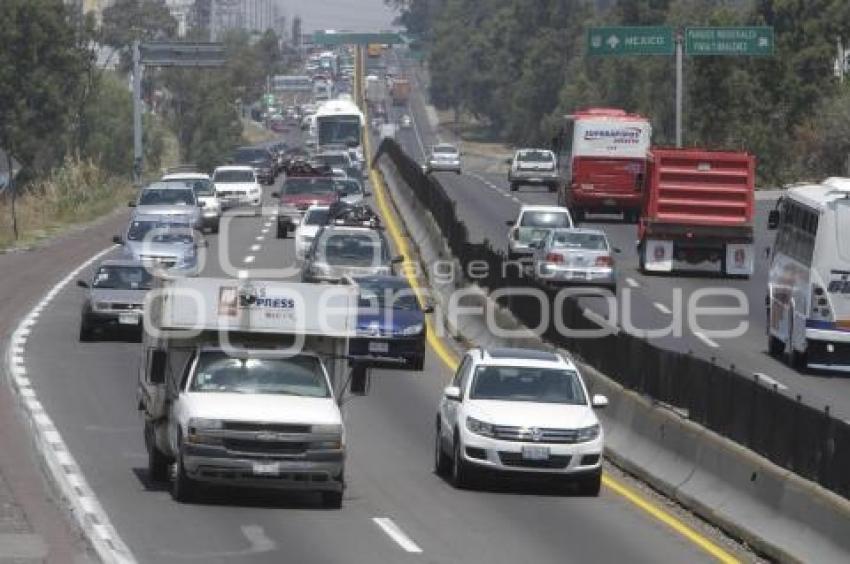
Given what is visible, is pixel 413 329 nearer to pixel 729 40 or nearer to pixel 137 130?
pixel 729 40

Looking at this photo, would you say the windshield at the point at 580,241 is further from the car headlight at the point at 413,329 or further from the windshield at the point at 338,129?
the windshield at the point at 338,129

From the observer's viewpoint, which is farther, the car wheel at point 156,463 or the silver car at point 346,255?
the silver car at point 346,255

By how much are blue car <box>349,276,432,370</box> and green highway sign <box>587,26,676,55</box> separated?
57.8 m

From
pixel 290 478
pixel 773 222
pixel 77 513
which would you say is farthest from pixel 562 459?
pixel 773 222

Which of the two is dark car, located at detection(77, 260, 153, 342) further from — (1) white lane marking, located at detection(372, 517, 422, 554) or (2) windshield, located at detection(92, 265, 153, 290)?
(1) white lane marking, located at detection(372, 517, 422, 554)

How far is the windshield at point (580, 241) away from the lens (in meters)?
51.4

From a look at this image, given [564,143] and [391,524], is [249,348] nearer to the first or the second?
[391,524]

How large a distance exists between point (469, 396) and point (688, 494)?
2.78 meters

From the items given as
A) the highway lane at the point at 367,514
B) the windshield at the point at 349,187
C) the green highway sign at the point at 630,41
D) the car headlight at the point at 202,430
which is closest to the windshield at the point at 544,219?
the windshield at the point at 349,187

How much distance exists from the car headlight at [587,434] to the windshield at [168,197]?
1669 inches

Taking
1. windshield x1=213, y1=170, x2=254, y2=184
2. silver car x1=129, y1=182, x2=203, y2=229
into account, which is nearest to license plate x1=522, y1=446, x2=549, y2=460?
silver car x1=129, y1=182, x2=203, y2=229

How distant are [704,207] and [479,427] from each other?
31.1m

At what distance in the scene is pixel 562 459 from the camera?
78.1ft

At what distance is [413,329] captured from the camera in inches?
1490
